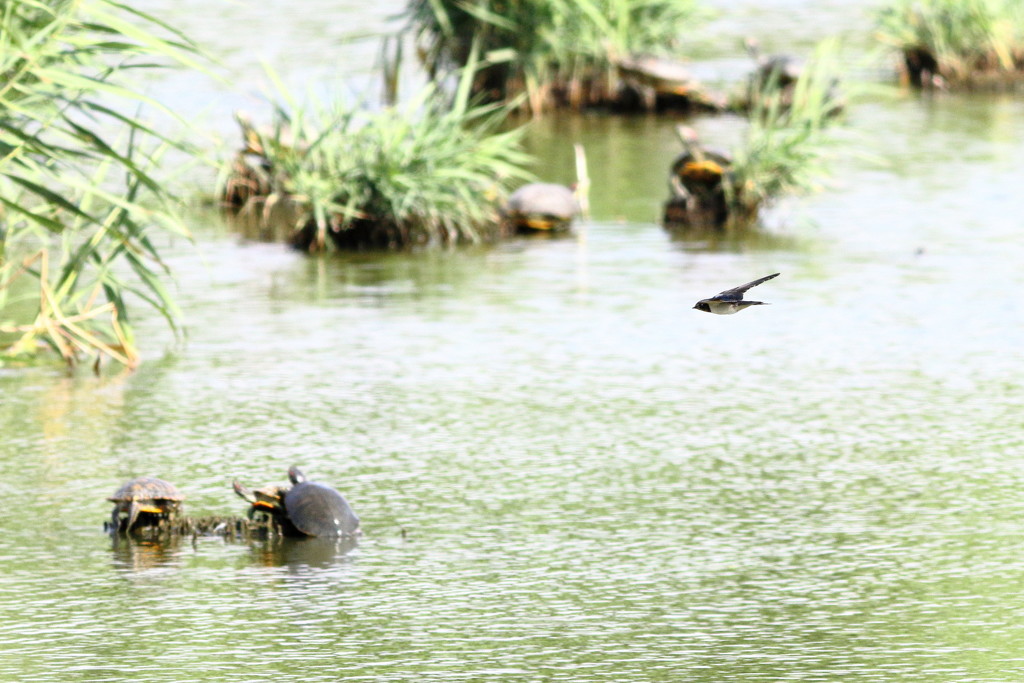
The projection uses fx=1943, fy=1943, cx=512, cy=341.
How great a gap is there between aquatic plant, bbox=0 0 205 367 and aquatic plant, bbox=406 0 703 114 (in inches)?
186

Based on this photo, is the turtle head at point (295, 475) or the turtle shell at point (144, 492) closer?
the turtle shell at point (144, 492)

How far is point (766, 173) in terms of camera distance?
32.3 feet

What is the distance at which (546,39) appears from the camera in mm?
13266

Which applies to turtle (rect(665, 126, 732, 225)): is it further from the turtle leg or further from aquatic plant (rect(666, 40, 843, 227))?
the turtle leg

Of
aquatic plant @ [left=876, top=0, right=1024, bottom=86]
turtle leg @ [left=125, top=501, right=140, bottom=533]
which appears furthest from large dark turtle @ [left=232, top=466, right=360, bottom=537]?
aquatic plant @ [left=876, top=0, right=1024, bottom=86]

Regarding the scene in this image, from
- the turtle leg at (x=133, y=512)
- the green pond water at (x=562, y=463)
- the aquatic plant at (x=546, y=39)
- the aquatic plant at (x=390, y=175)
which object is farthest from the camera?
the aquatic plant at (x=546, y=39)

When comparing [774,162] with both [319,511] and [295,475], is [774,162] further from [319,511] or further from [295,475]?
[319,511]

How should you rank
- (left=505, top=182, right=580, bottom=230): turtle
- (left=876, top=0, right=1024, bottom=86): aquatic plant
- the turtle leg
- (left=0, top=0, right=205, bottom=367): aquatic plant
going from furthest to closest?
(left=876, top=0, right=1024, bottom=86): aquatic plant < (left=505, top=182, right=580, bottom=230): turtle < the turtle leg < (left=0, top=0, right=205, bottom=367): aquatic plant

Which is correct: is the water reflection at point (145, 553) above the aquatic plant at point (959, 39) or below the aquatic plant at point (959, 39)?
below

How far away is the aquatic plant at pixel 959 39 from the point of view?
14.5 m

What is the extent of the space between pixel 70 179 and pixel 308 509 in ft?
3.30

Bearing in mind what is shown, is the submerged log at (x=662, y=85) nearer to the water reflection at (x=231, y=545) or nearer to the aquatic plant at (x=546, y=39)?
the aquatic plant at (x=546, y=39)

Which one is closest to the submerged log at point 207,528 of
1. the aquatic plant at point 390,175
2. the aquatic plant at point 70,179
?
the aquatic plant at point 70,179

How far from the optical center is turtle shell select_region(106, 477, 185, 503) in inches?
191
